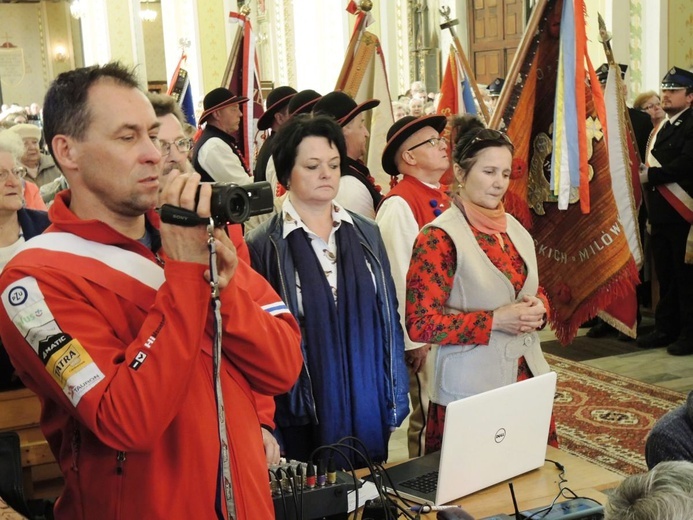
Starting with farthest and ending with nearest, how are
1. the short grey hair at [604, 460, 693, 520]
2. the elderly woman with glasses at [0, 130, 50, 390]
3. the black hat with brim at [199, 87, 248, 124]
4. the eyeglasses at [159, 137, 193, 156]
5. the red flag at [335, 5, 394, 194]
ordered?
1. the black hat with brim at [199, 87, 248, 124]
2. the red flag at [335, 5, 394, 194]
3. the elderly woman with glasses at [0, 130, 50, 390]
4. the eyeglasses at [159, 137, 193, 156]
5. the short grey hair at [604, 460, 693, 520]

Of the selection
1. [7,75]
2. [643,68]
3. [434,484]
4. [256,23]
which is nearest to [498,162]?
[434,484]

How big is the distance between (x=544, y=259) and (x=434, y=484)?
2.29 meters

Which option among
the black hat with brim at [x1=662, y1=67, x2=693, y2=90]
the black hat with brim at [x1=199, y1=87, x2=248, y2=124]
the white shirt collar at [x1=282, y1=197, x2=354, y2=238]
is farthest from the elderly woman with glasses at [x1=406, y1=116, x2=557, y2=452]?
the black hat with brim at [x1=662, y1=67, x2=693, y2=90]

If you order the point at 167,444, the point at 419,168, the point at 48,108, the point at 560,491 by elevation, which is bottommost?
the point at 560,491

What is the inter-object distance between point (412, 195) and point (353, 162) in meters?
0.56

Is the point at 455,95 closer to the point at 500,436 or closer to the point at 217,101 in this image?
the point at 217,101

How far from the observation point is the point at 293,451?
2.74 metres

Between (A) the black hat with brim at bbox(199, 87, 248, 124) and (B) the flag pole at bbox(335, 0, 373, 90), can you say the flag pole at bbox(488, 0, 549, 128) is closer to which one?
(B) the flag pole at bbox(335, 0, 373, 90)

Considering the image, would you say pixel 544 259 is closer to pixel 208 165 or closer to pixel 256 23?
pixel 208 165

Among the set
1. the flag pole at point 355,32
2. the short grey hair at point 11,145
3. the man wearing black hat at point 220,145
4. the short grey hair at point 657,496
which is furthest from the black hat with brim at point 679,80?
the short grey hair at point 657,496

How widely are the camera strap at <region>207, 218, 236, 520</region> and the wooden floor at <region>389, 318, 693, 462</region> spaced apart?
3119 millimetres

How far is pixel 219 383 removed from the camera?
54.4 inches

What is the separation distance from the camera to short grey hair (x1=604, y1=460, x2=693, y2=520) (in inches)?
50.8

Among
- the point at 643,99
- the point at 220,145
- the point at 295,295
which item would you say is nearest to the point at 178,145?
the point at 295,295
